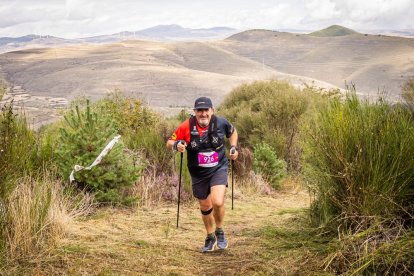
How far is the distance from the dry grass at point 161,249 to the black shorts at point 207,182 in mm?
766

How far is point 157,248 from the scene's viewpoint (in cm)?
588

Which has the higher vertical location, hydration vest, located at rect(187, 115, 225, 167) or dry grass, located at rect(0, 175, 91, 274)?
hydration vest, located at rect(187, 115, 225, 167)

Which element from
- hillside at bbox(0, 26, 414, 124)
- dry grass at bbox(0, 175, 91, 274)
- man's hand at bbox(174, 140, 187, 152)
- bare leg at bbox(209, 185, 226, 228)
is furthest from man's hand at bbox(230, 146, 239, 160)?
hillside at bbox(0, 26, 414, 124)

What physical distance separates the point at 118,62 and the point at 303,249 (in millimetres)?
127481

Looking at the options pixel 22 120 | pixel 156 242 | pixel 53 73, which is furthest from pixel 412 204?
pixel 53 73

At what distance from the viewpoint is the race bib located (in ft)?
19.5

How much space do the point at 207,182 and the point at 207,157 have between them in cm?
36

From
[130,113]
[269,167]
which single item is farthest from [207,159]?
[130,113]

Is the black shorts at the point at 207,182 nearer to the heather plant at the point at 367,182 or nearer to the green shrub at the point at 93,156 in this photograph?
the heather plant at the point at 367,182

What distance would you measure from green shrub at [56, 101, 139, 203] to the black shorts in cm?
233

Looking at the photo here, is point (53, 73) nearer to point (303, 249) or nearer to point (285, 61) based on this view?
point (285, 61)

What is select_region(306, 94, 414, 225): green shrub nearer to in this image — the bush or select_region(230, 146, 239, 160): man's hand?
select_region(230, 146, 239, 160): man's hand

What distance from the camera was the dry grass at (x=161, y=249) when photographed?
4891mm

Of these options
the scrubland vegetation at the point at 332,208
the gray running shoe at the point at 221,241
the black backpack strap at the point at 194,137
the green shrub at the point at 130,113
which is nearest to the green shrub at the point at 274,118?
the green shrub at the point at 130,113
